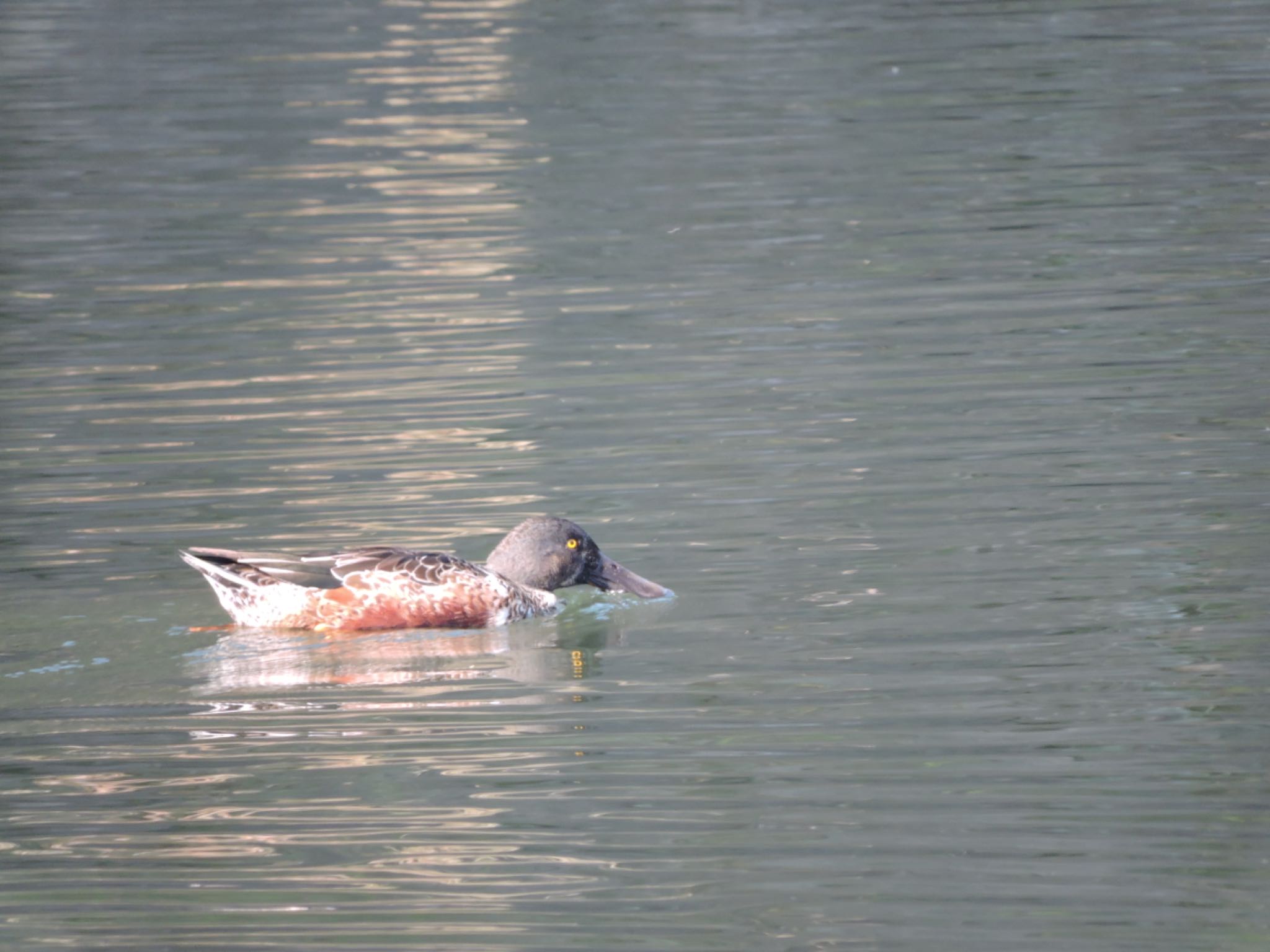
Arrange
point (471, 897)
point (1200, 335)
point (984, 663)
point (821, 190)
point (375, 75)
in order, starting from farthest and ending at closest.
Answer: point (375, 75)
point (821, 190)
point (1200, 335)
point (984, 663)
point (471, 897)

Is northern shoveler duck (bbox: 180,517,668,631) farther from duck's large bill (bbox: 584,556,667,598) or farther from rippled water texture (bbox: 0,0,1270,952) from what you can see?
rippled water texture (bbox: 0,0,1270,952)

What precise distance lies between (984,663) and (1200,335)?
4938 millimetres

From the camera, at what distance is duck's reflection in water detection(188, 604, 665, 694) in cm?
770

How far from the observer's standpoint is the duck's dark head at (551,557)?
8.78 meters

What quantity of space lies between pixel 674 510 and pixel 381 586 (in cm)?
180

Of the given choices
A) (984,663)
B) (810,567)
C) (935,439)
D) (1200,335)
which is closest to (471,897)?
(984,663)

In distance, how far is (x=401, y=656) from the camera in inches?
319

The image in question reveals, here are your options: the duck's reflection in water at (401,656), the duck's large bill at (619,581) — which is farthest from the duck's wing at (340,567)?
the duck's large bill at (619,581)

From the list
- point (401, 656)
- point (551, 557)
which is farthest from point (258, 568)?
point (551, 557)

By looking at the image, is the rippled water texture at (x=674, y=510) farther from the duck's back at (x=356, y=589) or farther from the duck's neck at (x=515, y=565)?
the duck's neck at (x=515, y=565)

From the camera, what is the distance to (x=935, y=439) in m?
10.1

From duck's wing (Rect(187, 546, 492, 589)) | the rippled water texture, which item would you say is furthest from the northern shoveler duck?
the rippled water texture

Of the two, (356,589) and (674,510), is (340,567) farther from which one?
(674,510)

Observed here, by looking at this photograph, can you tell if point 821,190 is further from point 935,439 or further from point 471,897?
point 471,897
